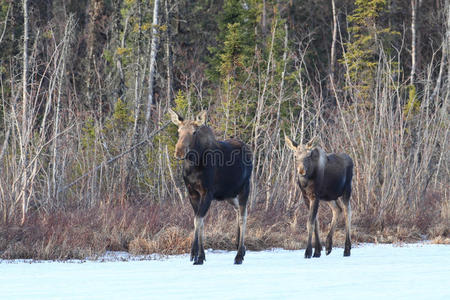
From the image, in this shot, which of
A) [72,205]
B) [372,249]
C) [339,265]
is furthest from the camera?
[72,205]

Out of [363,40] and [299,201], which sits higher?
[363,40]

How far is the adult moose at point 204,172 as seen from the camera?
9281mm

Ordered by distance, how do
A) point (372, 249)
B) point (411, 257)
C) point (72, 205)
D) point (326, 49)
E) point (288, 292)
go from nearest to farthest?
point (288, 292)
point (411, 257)
point (372, 249)
point (72, 205)
point (326, 49)

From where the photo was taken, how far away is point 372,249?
39.0 ft

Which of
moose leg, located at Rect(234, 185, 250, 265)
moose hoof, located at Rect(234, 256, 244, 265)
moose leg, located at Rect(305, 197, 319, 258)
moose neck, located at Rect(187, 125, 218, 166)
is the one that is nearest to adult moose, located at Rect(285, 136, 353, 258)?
moose leg, located at Rect(305, 197, 319, 258)

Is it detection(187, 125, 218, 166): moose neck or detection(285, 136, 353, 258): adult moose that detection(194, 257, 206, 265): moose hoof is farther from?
detection(285, 136, 353, 258): adult moose

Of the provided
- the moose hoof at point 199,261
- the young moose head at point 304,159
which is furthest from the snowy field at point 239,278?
the young moose head at point 304,159

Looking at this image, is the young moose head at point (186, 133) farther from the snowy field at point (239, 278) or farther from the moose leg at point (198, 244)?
the snowy field at point (239, 278)

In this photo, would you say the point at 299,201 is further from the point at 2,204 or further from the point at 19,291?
the point at 19,291

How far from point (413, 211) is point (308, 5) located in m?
30.3

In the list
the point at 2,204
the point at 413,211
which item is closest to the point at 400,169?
the point at 413,211

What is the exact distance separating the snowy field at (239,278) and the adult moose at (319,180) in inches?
17.2

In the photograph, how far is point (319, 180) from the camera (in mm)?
10766

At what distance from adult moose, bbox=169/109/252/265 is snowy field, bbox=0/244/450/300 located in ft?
1.44
